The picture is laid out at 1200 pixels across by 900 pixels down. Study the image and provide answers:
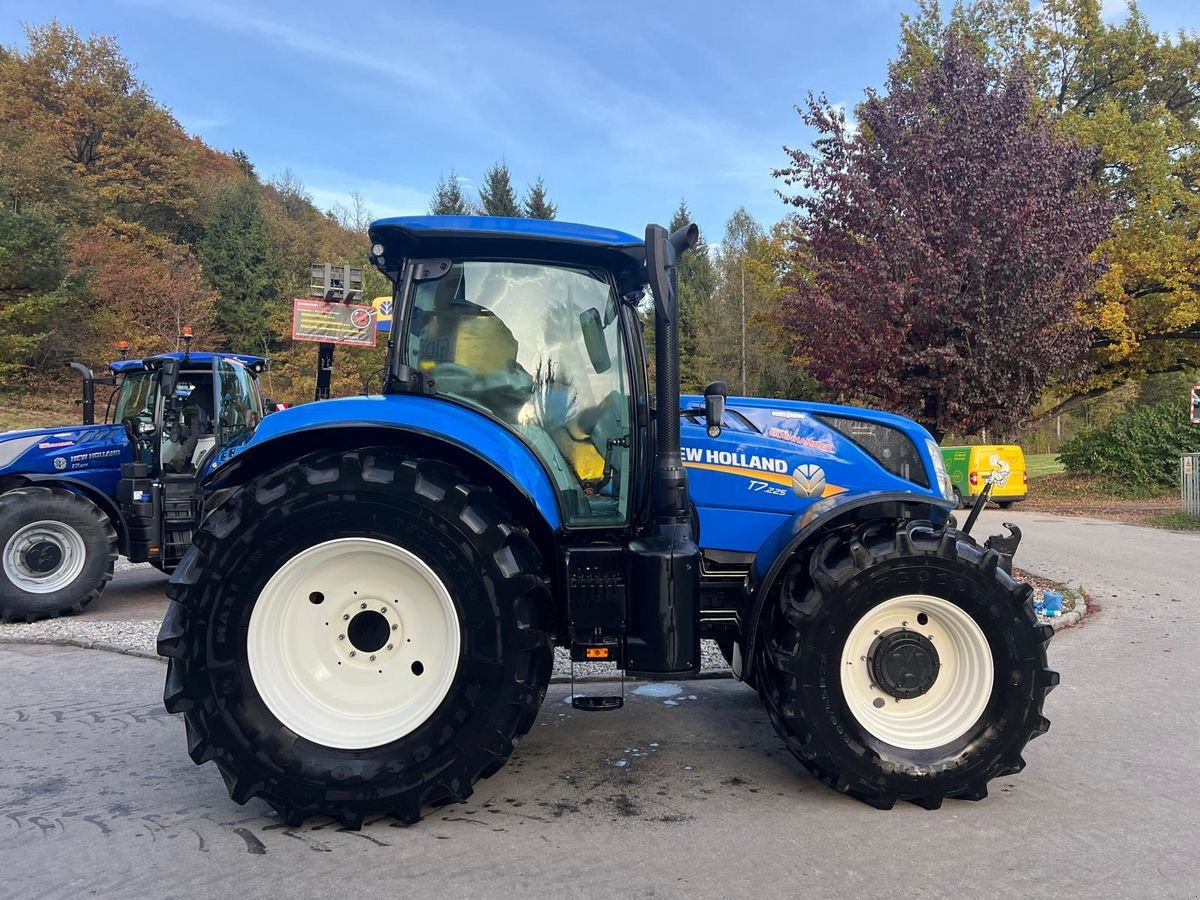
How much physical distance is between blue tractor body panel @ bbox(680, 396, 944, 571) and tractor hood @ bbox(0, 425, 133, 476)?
247 inches

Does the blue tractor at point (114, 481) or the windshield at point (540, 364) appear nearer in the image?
the windshield at point (540, 364)

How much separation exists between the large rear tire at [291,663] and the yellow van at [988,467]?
12659mm

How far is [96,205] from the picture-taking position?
3169cm

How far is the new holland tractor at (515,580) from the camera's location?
9.45 ft

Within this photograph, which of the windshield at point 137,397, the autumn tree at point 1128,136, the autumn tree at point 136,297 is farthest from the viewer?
the autumn tree at point 136,297

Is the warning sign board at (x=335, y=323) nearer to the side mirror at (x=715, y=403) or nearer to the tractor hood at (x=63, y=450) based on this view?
the tractor hood at (x=63, y=450)

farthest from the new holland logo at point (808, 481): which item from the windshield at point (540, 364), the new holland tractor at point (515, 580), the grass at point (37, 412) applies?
the grass at point (37, 412)

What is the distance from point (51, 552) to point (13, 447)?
112cm

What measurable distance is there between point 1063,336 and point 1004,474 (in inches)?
122

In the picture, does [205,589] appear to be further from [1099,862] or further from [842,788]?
[1099,862]

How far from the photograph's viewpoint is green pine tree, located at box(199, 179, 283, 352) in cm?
3259

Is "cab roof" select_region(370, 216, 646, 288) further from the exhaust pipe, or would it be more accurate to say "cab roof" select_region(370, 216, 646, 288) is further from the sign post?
the sign post

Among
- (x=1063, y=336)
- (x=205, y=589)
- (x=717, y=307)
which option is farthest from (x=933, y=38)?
(x=205, y=589)

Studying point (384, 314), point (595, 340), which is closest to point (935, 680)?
point (595, 340)
